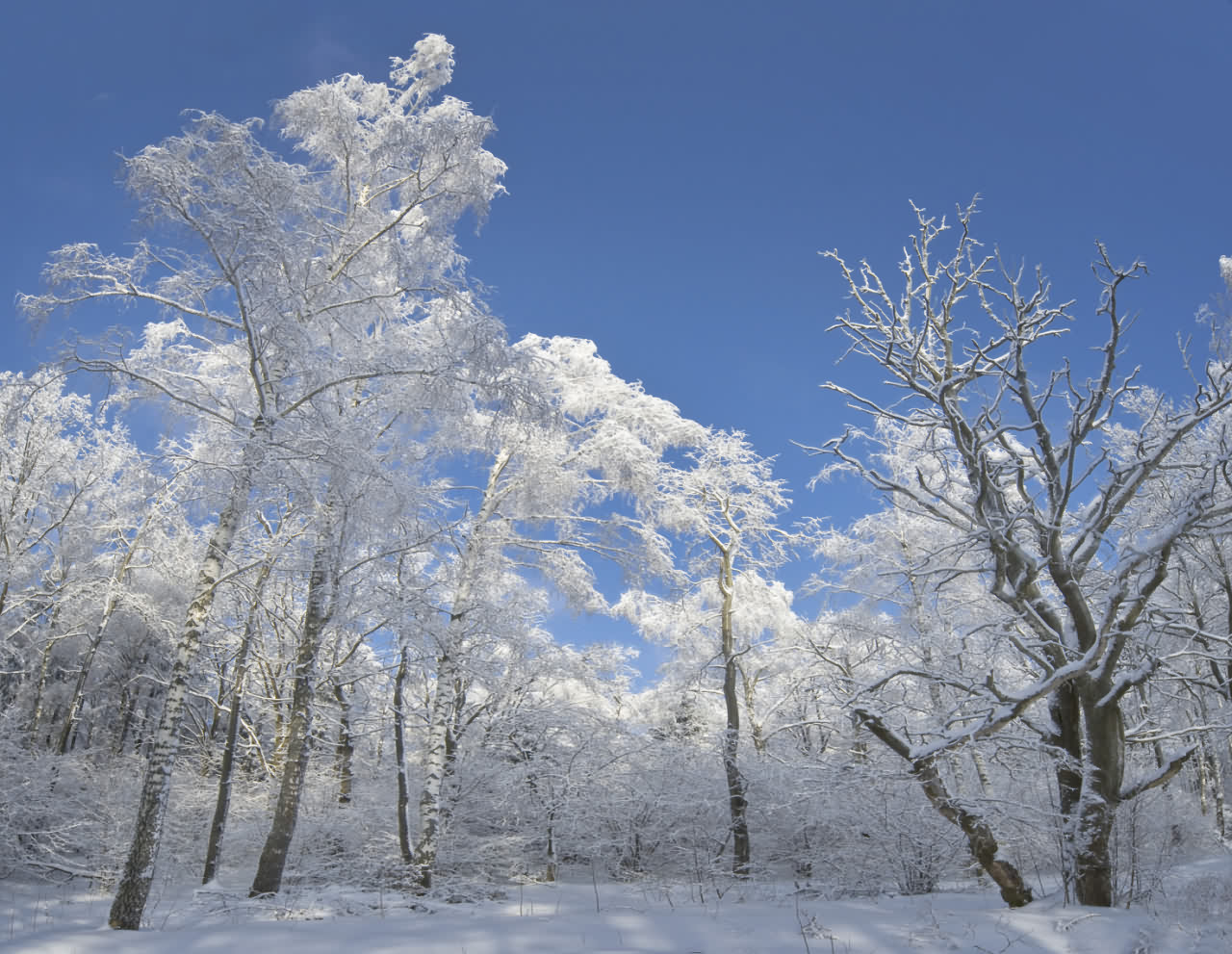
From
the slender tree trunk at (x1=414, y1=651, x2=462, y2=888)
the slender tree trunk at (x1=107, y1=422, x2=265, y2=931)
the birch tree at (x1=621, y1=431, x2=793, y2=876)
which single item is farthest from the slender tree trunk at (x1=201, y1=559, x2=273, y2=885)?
the birch tree at (x1=621, y1=431, x2=793, y2=876)

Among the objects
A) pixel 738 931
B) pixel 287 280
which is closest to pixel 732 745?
pixel 738 931

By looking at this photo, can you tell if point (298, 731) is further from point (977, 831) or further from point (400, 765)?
point (977, 831)

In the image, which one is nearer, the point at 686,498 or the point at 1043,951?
the point at 1043,951

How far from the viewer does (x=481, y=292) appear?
845cm

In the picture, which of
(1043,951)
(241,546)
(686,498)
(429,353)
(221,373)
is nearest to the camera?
(1043,951)

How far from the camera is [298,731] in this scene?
9.23m

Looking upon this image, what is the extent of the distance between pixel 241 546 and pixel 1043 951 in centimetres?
1088

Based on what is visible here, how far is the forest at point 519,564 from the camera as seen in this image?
666cm

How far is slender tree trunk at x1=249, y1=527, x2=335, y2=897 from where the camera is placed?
8938 mm

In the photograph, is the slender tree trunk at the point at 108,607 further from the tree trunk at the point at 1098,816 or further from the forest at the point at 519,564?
the tree trunk at the point at 1098,816

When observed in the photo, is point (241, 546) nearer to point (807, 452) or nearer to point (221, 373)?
point (221, 373)

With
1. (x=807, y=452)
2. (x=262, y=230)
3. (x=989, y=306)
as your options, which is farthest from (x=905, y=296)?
(x=262, y=230)

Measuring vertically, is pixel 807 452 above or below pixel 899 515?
below

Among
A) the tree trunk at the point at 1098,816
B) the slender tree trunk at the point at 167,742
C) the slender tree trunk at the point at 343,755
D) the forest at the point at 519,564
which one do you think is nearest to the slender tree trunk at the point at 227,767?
the forest at the point at 519,564
